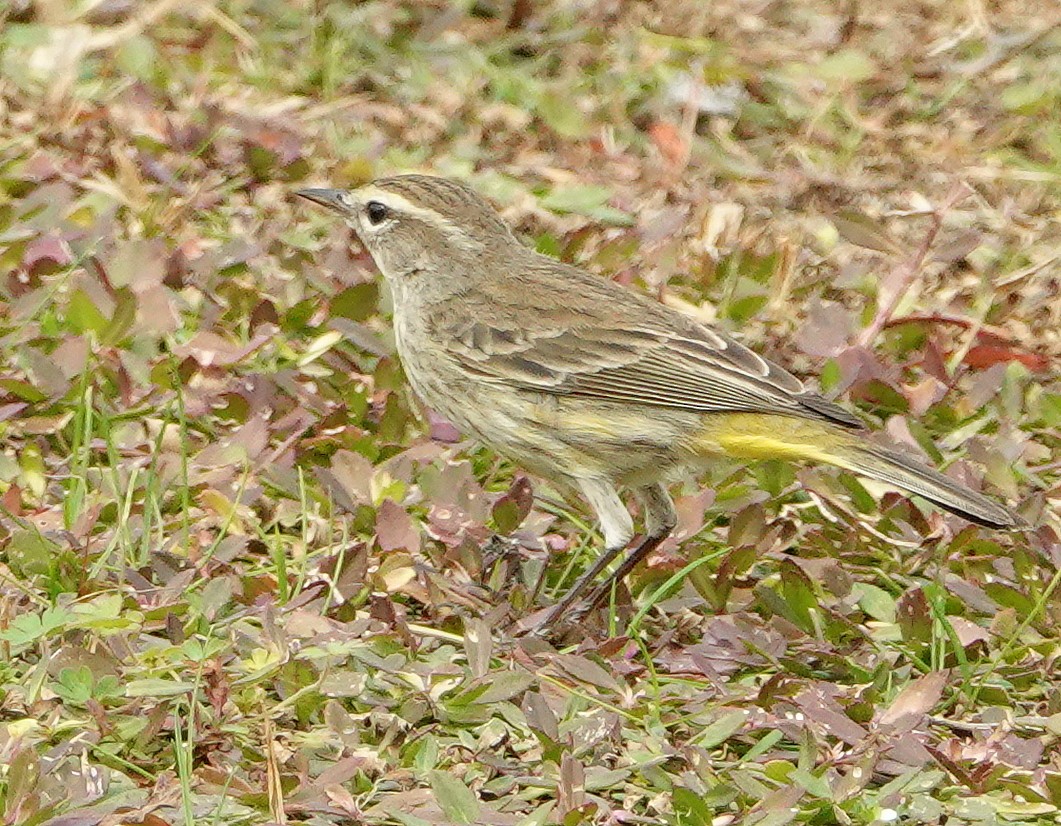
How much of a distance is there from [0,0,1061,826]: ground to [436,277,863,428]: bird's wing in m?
0.43

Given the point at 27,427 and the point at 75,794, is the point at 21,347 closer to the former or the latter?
the point at 27,427

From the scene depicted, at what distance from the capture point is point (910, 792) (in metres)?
4.86

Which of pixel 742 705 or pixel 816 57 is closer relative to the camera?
pixel 742 705

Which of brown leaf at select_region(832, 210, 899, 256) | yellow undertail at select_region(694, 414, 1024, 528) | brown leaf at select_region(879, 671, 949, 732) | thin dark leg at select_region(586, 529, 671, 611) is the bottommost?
thin dark leg at select_region(586, 529, 671, 611)

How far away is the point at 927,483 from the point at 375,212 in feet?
7.65

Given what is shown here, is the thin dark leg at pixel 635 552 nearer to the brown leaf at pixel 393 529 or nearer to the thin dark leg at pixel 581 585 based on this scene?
the thin dark leg at pixel 581 585

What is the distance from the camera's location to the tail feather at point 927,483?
5.55 metres

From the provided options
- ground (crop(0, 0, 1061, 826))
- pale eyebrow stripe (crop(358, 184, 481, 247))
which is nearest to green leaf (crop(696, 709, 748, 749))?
ground (crop(0, 0, 1061, 826))

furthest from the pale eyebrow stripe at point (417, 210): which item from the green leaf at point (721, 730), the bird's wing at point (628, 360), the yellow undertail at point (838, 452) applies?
the green leaf at point (721, 730)

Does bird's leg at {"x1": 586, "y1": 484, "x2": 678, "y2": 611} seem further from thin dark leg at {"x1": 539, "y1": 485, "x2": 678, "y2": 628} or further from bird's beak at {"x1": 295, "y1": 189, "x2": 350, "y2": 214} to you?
bird's beak at {"x1": 295, "y1": 189, "x2": 350, "y2": 214}

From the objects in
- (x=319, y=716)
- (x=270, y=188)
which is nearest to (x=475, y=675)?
(x=319, y=716)

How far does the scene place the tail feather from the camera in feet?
18.2

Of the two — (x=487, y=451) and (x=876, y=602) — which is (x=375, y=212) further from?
(x=876, y=602)

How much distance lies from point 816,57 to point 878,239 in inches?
113
